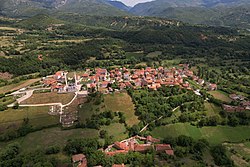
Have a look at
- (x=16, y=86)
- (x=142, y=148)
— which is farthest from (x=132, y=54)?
(x=142, y=148)

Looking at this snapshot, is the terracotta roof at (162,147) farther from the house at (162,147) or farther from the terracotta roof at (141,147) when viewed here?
the terracotta roof at (141,147)

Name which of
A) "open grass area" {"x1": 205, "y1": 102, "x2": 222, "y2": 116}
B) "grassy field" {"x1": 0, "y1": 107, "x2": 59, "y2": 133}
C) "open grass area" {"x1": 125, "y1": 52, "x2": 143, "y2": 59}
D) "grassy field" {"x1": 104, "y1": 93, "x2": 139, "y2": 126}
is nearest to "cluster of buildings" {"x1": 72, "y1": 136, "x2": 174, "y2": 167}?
"grassy field" {"x1": 104, "y1": 93, "x2": 139, "y2": 126}

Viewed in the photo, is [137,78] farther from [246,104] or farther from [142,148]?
[142,148]

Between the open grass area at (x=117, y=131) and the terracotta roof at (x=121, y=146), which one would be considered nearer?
the terracotta roof at (x=121, y=146)

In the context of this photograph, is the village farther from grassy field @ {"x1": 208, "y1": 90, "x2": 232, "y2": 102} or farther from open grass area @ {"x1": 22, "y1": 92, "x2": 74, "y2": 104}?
grassy field @ {"x1": 208, "y1": 90, "x2": 232, "y2": 102}

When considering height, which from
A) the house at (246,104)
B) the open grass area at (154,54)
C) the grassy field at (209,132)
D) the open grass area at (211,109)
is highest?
the open grass area at (154,54)

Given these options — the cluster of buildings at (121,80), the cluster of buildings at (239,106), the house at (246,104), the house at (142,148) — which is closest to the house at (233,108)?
the cluster of buildings at (239,106)

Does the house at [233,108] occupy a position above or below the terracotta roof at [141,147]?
above

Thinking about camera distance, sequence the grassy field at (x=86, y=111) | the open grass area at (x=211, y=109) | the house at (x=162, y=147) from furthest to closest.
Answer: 1. the open grass area at (x=211, y=109)
2. the grassy field at (x=86, y=111)
3. the house at (x=162, y=147)
